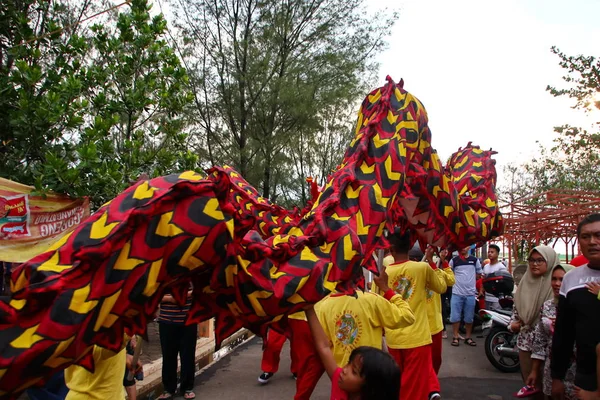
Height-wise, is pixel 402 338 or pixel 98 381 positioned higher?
pixel 98 381

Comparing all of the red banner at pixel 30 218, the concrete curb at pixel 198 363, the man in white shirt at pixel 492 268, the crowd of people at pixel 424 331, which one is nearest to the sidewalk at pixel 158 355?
the concrete curb at pixel 198 363

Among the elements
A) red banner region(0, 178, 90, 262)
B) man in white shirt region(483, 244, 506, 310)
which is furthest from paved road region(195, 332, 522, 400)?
red banner region(0, 178, 90, 262)

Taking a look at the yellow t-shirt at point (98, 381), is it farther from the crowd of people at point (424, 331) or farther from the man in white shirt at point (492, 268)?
the man in white shirt at point (492, 268)

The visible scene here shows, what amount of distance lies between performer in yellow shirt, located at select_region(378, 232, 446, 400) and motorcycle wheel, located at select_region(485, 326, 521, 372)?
9.13 feet

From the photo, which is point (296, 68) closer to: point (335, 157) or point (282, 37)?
point (282, 37)

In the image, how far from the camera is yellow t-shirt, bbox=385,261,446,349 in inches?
168

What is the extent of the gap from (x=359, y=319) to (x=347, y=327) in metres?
0.11

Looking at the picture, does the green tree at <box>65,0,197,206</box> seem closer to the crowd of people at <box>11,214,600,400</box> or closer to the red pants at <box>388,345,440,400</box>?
the crowd of people at <box>11,214,600,400</box>

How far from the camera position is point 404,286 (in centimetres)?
458

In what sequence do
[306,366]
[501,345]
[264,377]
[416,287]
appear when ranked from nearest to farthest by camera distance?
1. [306,366]
2. [416,287]
3. [264,377]
4. [501,345]

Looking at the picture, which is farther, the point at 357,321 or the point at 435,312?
the point at 435,312

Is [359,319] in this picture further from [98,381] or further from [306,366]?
[98,381]

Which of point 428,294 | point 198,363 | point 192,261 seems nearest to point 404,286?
point 428,294

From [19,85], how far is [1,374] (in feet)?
15.2
